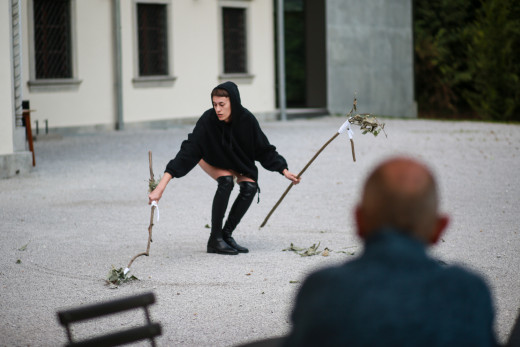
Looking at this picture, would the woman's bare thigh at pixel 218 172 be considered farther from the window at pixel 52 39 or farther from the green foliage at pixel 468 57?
the green foliage at pixel 468 57

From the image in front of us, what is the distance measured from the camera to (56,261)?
298 inches

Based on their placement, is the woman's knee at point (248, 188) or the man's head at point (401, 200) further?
the woman's knee at point (248, 188)

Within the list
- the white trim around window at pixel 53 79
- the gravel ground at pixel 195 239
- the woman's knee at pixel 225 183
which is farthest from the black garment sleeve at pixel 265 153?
the white trim around window at pixel 53 79

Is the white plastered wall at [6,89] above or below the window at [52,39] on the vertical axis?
below

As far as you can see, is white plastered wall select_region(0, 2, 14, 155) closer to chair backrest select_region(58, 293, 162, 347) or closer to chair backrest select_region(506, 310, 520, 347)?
chair backrest select_region(58, 293, 162, 347)

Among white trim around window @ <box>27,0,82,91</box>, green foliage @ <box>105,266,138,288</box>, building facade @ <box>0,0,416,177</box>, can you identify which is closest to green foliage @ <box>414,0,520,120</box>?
building facade @ <box>0,0,416,177</box>

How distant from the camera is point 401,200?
1.95 metres

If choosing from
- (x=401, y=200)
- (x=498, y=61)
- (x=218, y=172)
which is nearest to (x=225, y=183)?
(x=218, y=172)

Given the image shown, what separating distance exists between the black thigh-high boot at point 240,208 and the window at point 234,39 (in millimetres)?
18273

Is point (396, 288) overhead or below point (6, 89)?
below

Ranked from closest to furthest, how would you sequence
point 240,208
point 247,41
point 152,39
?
1. point 240,208
2. point 152,39
3. point 247,41

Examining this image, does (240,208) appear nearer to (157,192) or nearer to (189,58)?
(157,192)

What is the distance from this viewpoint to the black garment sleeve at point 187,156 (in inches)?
287

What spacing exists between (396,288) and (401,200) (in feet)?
0.61
